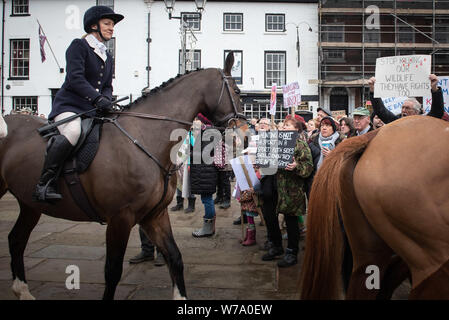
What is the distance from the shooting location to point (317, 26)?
23.5 m

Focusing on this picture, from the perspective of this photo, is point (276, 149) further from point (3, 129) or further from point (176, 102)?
point (3, 129)

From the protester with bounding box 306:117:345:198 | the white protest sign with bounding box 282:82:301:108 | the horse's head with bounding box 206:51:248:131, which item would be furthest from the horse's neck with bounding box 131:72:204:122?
the white protest sign with bounding box 282:82:301:108

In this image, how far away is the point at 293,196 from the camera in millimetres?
4594

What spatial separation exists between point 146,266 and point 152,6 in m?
22.4

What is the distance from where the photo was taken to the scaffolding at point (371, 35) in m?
23.7

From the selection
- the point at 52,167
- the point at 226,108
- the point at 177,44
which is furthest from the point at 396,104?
the point at 177,44

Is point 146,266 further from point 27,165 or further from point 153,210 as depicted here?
point 27,165

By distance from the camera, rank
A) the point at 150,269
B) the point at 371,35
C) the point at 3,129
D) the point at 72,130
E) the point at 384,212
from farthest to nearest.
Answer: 1. the point at 371,35
2. the point at 150,269
3. the point at 3,129
4. the point at 72,130
5. the point at 384,212

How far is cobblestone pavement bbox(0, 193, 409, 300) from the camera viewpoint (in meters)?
3.63

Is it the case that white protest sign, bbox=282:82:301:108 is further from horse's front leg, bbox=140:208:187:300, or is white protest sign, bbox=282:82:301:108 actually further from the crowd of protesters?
horse's front leg, bbox=140:208:187:300

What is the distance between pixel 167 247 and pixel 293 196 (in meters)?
2.02

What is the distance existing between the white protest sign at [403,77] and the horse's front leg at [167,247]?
270cm

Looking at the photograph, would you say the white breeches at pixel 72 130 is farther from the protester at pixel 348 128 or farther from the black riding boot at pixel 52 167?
the protester at pixel 348 128
